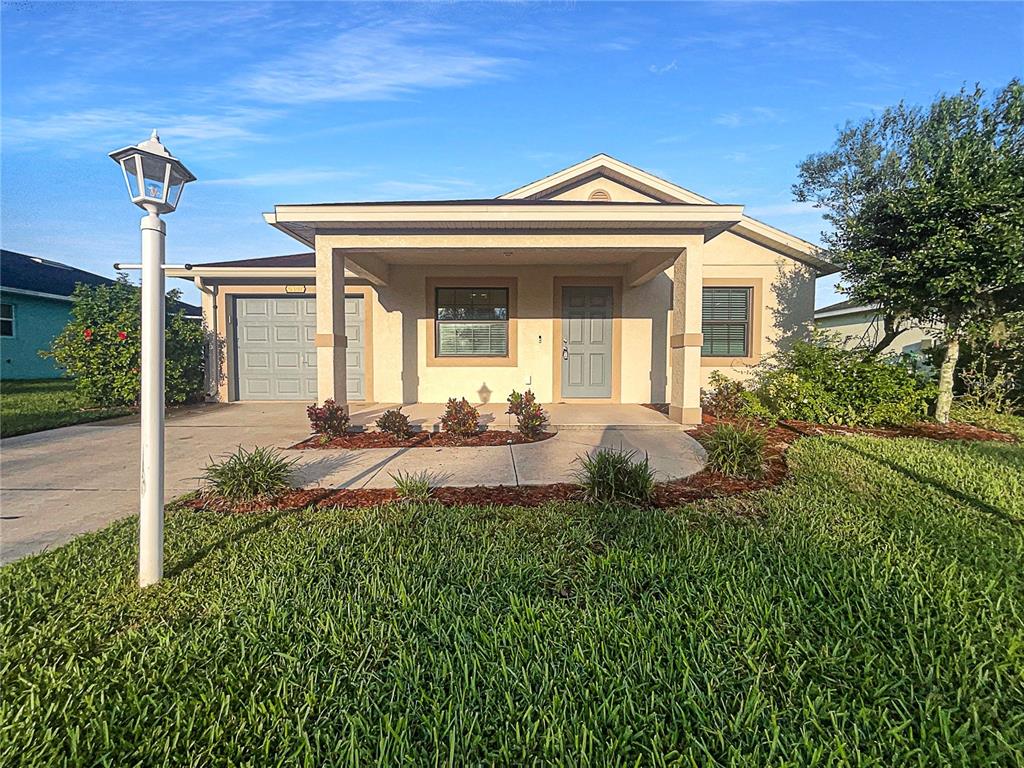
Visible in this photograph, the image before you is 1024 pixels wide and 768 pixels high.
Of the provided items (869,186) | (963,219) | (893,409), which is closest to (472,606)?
(893,409)

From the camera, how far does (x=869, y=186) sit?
9125 mm

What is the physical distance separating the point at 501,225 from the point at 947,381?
7528 mm

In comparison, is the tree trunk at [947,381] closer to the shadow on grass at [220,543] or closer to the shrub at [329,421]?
the shrub at [329,421]

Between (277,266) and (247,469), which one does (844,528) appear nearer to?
(247,469)

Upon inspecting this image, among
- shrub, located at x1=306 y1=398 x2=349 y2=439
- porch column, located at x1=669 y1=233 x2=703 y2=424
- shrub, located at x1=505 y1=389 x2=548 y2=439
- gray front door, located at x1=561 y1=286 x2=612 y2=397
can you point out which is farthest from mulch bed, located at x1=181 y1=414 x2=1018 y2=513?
gray front door, located at x1=561 y1=286 x2=612 y2=397

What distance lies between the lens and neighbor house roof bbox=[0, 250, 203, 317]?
638 inches

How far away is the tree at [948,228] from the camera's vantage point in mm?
6867

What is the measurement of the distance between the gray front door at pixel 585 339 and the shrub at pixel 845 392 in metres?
2.98

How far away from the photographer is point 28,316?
654 inches

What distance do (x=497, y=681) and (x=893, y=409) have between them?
8408mm

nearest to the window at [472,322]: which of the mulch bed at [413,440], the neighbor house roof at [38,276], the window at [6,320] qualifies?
the mulch bed at [413,440]

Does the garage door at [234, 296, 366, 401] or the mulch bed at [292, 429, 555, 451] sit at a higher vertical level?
the garage door at [234, 296, 366, 401]

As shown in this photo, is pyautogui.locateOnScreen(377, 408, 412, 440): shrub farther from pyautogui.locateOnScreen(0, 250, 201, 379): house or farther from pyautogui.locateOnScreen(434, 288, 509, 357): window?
pyautogui.locateOnScreen(0, 250, 201, 379): house

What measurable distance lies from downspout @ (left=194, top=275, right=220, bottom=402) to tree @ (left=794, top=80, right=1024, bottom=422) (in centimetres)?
1221
